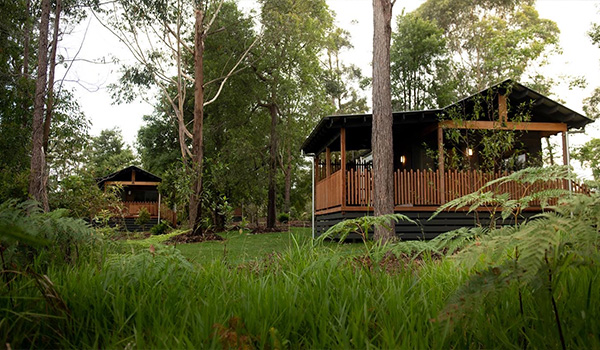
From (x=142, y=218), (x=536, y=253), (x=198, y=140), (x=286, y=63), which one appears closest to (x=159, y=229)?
(x=142, y=218)

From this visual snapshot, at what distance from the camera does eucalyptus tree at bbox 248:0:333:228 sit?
64.6 feet

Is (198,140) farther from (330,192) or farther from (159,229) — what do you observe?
(159,229)

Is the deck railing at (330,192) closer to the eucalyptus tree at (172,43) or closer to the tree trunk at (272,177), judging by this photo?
the eucalyptus tree at (172,43)

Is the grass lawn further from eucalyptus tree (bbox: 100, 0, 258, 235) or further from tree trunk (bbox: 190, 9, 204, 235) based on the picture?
eucalyptus tree (bbox: 100, 0, 258, 235)

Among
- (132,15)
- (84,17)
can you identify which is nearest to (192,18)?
(132,15)

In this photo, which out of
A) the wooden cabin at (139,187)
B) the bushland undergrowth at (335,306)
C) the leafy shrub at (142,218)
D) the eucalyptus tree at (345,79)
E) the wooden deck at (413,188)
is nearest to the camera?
the bushland undergrowth at (335,306)

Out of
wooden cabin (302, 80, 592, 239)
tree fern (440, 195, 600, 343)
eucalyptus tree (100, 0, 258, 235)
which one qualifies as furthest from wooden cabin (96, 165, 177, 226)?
tree fern (440, 195, 600, 343)

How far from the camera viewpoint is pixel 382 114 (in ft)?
29.9

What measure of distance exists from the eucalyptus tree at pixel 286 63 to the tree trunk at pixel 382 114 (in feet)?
35.4

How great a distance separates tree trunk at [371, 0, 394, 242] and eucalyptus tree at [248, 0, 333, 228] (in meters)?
10.8

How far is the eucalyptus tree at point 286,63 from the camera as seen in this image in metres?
19.7

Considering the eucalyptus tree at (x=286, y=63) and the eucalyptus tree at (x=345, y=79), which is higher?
the eucalyptus tree at (x=345, y=79)

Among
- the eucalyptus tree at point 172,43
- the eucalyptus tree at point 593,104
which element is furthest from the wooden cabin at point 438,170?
the eucalyptus tree at point 593,104

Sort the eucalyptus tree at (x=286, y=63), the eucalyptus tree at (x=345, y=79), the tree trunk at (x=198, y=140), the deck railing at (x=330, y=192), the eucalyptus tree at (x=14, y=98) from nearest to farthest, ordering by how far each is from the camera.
Answer: the deck railing at (x=330, y=192), the eucalyptus tree at (x=14, y=98), the tree trunk at (x=198, y=140), the eucalyptus tree at (x=286, y=63), the eucalyptus tree at (x=345, y=79)
